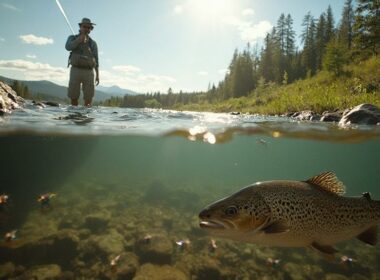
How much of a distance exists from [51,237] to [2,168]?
27659mm

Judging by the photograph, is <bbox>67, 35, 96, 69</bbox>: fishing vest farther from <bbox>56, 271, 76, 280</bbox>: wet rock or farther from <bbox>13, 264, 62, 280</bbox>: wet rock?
<bbox>56, 271, 76, 280</bbox>: wet rock

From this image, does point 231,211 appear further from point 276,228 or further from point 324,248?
point 324,248

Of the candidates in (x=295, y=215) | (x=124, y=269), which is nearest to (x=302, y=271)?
(x=124, y=269)

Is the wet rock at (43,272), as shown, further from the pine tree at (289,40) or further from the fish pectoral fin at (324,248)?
the pine tree at (289,40)

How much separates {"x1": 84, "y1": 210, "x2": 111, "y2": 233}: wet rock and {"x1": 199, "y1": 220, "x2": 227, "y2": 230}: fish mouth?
32.4 ft

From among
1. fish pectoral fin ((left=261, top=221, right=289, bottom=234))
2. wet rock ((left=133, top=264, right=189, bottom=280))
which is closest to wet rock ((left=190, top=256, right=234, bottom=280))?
wet rock ((left=133, top=264, right=189, bottom=280))

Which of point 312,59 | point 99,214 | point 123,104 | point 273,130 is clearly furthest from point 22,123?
point 123,104

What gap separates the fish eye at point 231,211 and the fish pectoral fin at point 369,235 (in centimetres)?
166

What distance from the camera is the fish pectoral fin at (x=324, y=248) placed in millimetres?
3352

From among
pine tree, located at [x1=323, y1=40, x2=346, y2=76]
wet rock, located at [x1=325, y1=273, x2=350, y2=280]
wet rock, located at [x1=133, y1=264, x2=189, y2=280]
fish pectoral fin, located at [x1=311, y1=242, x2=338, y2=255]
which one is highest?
pine tree, located at [x1=323, y1=40, x2=346, y2=76]

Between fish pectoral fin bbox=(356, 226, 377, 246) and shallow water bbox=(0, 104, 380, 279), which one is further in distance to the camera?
shallow water bbox=(0, 104, 380, 279)

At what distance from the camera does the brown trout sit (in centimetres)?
318

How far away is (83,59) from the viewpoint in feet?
36.9

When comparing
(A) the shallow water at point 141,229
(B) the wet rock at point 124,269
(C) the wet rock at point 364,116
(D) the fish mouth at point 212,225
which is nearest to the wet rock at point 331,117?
(A) the shallow water at point 141,229
